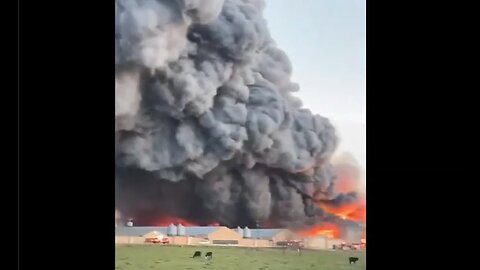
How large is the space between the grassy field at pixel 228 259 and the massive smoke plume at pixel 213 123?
0.13 meters

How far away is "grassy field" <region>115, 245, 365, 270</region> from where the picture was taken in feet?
8.40

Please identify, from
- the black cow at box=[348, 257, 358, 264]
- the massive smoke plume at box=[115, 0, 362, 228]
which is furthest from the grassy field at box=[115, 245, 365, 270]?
the massive smoke plume at box=[115, 0, 362, 228]

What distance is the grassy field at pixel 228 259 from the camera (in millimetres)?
2561

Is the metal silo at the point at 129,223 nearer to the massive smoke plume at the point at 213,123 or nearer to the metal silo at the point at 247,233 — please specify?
the massive smoke plume at the point at 213,123

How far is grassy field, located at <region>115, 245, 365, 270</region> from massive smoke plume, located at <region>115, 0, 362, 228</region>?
0.13 m

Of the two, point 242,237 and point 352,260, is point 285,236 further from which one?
point 352,260

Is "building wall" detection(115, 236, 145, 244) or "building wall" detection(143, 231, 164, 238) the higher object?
"building wall" detection(143, 231, 164, 238)

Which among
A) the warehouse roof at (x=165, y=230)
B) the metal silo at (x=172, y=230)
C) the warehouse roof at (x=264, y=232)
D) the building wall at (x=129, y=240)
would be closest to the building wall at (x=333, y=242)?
the warehouse roof at (x=264, y=232)

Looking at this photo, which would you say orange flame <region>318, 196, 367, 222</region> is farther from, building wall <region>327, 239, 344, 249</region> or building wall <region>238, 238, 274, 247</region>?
building wall <region>238, 238, 274, 247</region>

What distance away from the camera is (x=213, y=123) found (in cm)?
260
